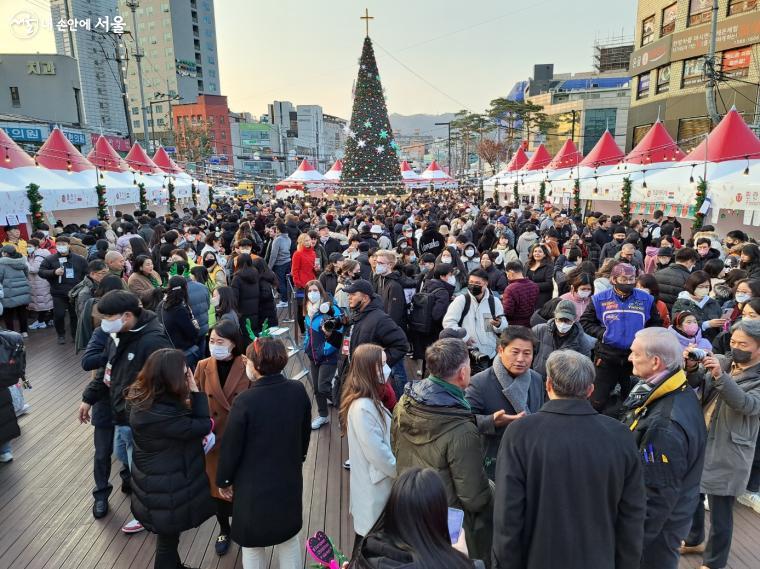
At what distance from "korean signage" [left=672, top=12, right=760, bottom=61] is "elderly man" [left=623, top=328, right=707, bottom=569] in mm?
25680

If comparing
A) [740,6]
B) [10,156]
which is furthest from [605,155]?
[10,156]

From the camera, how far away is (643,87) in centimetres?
2877

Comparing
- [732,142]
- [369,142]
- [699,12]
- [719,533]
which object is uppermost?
[699,12]

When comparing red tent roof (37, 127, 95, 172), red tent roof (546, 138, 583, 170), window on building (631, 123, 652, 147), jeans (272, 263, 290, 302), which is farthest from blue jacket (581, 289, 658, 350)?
window on building (631, 123, 652, 147)

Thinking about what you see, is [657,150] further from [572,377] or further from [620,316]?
[572,377]

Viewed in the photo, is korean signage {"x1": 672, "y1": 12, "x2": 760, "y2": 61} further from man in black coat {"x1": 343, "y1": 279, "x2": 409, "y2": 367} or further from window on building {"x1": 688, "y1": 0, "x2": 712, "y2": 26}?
man in black coat {"x1": 343, "y1": 279, "x2": 409, "y2": 367}

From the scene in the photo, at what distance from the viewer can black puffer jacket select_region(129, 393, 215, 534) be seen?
266 centimetres

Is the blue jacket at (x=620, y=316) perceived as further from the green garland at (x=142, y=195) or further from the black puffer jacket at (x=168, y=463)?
the green garland at (x=142, y=195)

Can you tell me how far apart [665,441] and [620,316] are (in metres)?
2.14

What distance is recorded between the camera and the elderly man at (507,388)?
9.31ft

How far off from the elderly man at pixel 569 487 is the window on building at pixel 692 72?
2793cm

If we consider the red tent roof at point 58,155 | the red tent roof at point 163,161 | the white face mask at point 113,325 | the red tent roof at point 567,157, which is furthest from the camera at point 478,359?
the red tent roof at point 163,161

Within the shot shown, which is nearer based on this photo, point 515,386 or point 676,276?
point 515,386

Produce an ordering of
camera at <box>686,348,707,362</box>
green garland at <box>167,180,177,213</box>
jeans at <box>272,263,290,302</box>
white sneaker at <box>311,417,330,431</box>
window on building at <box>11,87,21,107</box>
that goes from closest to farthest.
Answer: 1. camera at <box>686,348,707,362</box>
2. white sneaker at <box>311,417,330,431</box>
3. jeans at <box>272,263,290,302</box>
4. green garland at <box>167,180,177,213</box>
5. window on building at <box>11,87,21,107</box>
